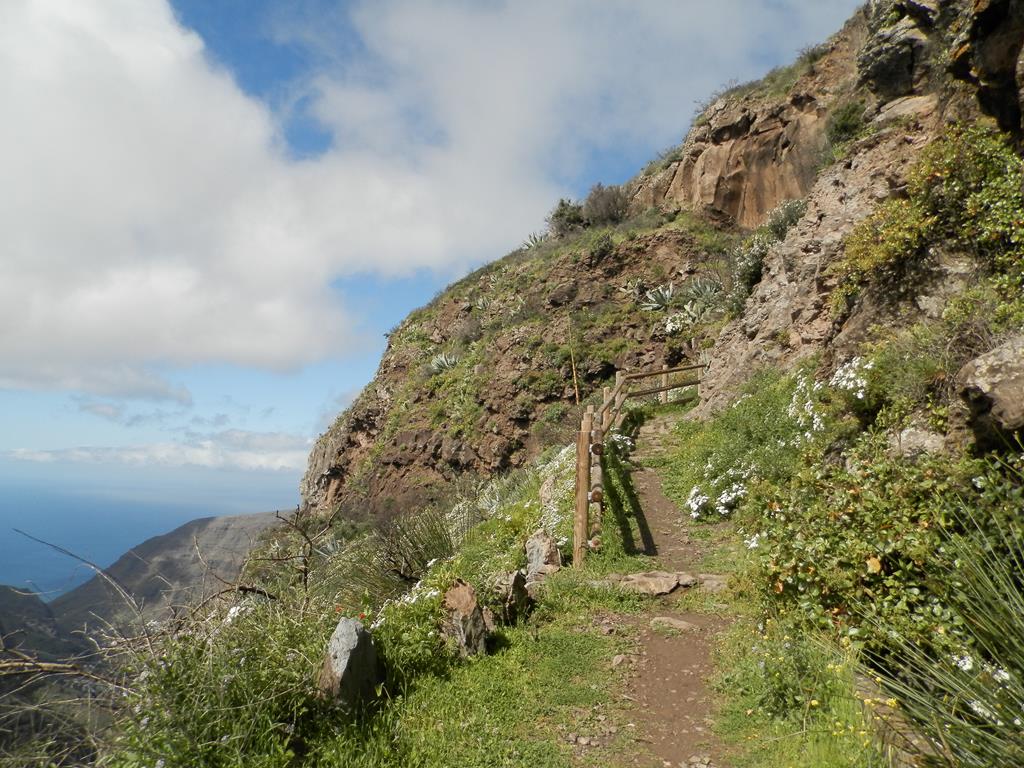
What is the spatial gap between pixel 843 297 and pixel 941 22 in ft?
19.4

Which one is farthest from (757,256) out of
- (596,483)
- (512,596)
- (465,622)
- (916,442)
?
(465,622)

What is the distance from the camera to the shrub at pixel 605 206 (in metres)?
29.2

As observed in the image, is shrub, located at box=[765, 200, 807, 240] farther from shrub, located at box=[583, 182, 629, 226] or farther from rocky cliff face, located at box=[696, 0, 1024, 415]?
shrub, located at box=[583, 182, 629, 226]

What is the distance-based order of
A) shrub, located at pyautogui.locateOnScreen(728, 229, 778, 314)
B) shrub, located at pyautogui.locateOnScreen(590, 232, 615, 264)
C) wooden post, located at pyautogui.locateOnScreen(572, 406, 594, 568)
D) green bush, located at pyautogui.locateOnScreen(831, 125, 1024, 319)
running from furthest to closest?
shrub, located at pyautogui.locateOnScreen(590, 232, 615, 264) → shrub, located at pyautogui.locateOnScreen(728, 229, 778, 314) → wooden post, located at pyautogui.locateOnScreen(572, 406, 594, 568) → green bush, located at pyautogui.locateOnScreen(831, 125, 1024, 319)

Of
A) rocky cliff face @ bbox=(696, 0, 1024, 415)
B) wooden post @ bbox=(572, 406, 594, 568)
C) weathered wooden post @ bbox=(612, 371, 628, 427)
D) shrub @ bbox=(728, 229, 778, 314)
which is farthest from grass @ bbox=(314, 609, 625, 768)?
shrub @ bbox=(728, 229, 778, 314)

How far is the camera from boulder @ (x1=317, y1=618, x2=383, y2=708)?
14.5 feet

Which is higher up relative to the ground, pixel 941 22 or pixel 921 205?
pixel 941 22

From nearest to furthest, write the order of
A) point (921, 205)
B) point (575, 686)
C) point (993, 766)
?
point (993, 766)
point (575, 686)
point (921, 205)

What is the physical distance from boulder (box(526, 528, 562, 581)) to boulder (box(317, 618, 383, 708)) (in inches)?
122

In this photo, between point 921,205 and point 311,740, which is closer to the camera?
point 311,740

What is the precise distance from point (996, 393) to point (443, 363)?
2264 cm

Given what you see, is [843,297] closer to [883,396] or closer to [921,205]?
[921,205]

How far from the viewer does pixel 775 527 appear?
571 cm

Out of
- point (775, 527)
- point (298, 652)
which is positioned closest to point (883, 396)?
point (775, 527)
